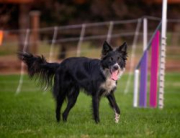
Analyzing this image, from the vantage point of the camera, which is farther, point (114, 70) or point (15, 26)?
point (15, 26)

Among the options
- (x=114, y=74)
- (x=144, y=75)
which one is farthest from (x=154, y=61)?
(x=114, y=74)

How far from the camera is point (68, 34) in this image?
1062 inches

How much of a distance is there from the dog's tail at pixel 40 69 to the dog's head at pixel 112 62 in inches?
50.0

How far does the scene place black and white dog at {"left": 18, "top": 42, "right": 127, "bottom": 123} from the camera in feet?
27.7

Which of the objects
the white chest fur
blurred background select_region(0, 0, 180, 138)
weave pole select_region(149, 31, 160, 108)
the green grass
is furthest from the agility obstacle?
the white chest fur

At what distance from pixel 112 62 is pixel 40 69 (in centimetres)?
171

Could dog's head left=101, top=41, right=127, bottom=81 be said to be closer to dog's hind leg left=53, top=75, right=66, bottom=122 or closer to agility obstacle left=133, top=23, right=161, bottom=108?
→ dog's hind leg left=53, top=75, right=66, bottom=122

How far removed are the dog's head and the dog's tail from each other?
127cm

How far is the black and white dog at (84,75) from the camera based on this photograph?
845 centimetres

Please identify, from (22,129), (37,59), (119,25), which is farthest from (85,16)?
(22,129)

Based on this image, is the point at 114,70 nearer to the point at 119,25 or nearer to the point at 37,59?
the point at 37,59

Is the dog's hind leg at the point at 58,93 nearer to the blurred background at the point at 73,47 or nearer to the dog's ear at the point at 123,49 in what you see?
the blurred background at the point at 73,47

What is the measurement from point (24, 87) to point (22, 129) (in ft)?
38.5

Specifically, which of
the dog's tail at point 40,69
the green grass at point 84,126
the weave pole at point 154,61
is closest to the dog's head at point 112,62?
the green grass at point 84,126
